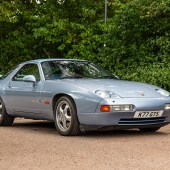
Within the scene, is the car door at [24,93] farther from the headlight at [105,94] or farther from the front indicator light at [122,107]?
the front indicator light at [122,107]

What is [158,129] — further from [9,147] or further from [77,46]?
[77,46]

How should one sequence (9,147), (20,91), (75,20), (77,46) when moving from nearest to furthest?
(9,147) < (20,91) < (77,46) < (75,20)

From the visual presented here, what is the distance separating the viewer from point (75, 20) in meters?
24.3

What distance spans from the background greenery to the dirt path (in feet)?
20.2

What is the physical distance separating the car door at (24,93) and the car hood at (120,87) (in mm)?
759

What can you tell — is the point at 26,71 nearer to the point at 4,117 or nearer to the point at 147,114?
the point at 4,117

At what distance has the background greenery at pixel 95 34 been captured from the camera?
16.5m

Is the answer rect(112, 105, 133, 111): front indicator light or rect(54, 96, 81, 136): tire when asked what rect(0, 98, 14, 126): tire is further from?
rect(112, 105, 133, 111): front indicator light

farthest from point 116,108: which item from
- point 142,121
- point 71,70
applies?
point 71,70

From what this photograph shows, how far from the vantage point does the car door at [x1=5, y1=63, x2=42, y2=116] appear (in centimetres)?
995

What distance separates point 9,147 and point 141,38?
35.1 ft

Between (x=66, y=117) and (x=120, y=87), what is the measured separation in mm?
1034

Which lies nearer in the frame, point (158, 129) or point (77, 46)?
point (158, 129)

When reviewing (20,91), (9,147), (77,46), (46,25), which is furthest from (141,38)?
(9,147)
